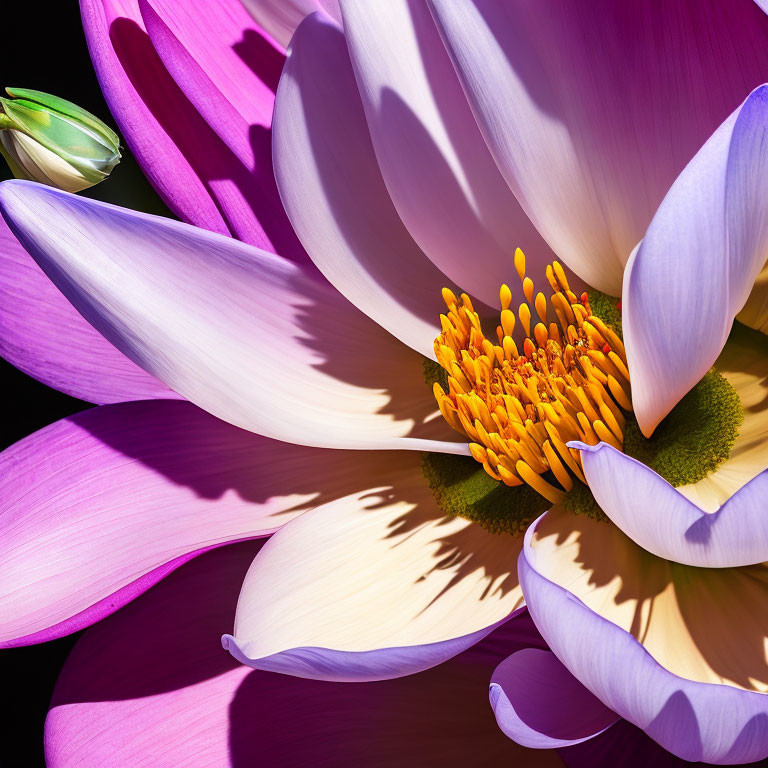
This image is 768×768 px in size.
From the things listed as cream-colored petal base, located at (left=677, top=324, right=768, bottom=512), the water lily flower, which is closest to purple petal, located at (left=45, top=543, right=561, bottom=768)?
the water lily flower

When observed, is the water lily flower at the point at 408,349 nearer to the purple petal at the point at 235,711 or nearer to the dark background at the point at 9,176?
the purple petal at the point at 235,711

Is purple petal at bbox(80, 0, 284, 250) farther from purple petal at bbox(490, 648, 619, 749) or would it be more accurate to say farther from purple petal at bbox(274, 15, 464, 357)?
purple petal at bbox(490, 648, 619, 749)

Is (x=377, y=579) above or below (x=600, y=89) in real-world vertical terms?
below

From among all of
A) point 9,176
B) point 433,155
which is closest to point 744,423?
point 433,155

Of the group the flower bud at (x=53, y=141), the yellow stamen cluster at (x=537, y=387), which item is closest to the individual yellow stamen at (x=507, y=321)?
the yellow stamen cluster at (x=537, y=387)

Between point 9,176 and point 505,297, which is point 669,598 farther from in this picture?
point 9,176

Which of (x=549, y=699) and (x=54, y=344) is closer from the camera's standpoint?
(x=549, y=699)
